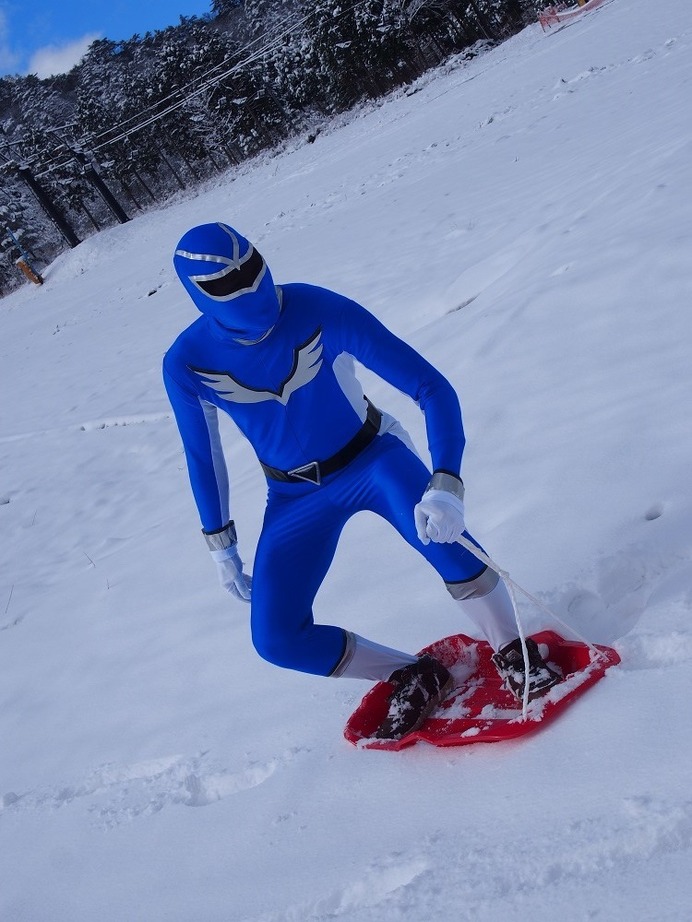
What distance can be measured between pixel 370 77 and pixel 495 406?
48.5 metres

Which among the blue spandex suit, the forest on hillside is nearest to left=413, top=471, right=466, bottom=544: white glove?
the blue spandex suit

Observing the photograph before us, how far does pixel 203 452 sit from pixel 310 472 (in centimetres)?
51

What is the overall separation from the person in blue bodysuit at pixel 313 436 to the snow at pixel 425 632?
1.23ft

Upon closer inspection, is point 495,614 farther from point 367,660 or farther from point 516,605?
point 367,660

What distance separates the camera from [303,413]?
10.0 feet

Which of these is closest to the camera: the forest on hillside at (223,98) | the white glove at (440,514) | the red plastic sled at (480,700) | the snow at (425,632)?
the snow at (425,632)

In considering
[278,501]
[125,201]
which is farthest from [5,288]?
[278,501]

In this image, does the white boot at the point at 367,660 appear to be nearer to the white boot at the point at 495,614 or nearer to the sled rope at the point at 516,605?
the white boot at the point at 495,614

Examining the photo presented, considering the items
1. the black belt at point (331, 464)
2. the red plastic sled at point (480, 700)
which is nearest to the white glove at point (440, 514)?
the black belt at point (331, 464)

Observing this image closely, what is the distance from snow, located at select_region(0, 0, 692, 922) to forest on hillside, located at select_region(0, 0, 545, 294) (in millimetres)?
33411

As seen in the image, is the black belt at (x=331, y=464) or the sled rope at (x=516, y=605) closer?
the sled rope at (x=516, y=605)

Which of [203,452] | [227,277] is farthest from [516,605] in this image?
[227,277]

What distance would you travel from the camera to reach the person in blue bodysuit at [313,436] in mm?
2865

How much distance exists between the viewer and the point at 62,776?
3.98m
